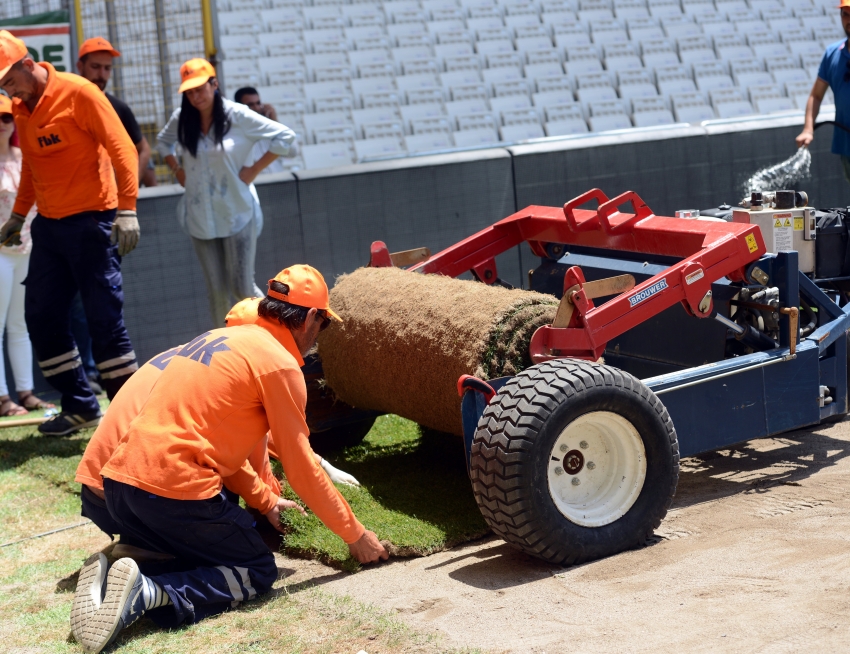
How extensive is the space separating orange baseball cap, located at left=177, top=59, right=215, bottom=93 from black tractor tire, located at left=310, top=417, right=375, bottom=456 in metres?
2.48

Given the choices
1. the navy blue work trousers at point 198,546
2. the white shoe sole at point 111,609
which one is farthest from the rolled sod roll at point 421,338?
the white shoe sole at point 111,609

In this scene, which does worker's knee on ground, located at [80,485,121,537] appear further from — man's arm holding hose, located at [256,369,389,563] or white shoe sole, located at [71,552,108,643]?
man's arm holding hose, located at [256,369,389,563]

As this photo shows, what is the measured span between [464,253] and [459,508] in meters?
1.68

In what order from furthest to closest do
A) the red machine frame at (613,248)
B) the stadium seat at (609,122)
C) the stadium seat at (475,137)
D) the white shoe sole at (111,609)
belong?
the stadium seat at (609,122) → the stadium seat at (475,137) → the red machine frame at (613,248) → the white shoe sole at (111,609)

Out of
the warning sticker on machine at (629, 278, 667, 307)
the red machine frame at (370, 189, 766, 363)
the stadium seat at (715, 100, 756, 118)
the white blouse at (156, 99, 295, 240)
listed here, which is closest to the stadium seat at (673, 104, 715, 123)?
the stadium seat at (715, 100, 756, 118)

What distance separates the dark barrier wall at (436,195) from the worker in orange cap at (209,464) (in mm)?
3901

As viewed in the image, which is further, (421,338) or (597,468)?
(421,338)

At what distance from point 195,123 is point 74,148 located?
1088mm

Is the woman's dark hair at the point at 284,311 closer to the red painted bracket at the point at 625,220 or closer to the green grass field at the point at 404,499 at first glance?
the green grass field at the point at 404,499

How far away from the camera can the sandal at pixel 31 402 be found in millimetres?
7125

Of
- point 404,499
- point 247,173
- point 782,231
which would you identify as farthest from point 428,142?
point 404,499

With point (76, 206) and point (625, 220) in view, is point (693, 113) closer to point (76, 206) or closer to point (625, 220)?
point (625, 220)

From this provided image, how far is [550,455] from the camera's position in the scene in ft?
12.7

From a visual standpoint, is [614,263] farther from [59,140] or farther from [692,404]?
[59,140]
